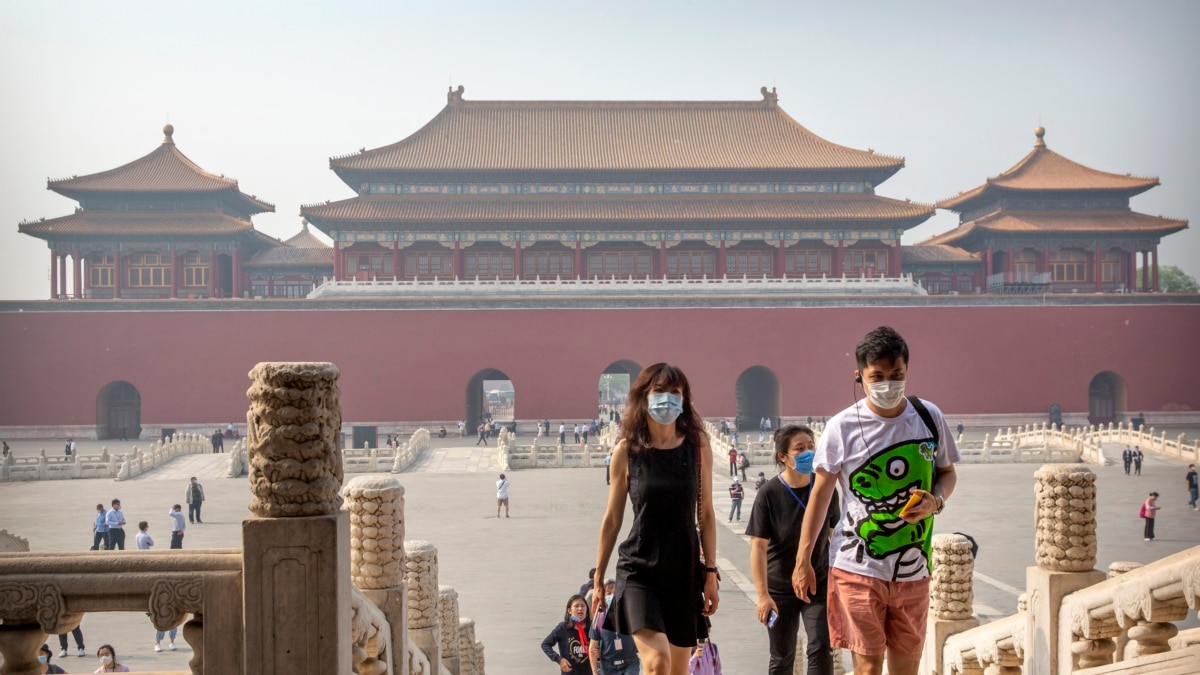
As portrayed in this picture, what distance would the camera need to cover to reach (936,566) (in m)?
4.93

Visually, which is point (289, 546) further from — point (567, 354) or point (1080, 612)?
point (567, 354)

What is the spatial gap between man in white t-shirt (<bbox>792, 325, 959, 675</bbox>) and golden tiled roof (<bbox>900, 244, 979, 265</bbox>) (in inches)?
1127

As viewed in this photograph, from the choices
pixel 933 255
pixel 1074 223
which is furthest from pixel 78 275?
pixel 1074 223

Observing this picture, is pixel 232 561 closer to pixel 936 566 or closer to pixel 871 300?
pixel 936 566

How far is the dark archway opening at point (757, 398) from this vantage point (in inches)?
1132

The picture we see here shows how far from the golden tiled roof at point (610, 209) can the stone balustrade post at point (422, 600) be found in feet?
78.6

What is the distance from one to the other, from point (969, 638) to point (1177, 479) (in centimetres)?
1609

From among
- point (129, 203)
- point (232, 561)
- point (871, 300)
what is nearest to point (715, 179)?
point (871, 300)

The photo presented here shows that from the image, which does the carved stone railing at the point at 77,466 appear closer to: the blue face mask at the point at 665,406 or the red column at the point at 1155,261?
the blue face mask at the point at 665,406

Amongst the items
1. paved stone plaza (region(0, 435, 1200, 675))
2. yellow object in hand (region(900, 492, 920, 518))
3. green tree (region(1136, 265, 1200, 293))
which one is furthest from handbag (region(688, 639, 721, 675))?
green tree (region(1136, 265, 1200, 293))

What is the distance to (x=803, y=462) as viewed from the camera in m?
3.75

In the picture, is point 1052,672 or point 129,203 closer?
point 1052,672

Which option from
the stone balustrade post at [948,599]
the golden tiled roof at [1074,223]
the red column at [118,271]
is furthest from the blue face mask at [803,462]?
the red column at [118,271]

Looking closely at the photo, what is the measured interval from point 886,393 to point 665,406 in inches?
27.2
